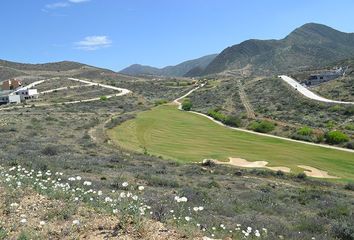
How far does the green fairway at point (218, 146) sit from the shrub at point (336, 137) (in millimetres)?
3083

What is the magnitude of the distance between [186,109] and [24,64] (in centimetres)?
12794

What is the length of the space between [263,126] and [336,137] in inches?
484

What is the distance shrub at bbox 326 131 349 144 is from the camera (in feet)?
159

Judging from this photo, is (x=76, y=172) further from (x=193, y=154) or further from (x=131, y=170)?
(x=193, y=154)

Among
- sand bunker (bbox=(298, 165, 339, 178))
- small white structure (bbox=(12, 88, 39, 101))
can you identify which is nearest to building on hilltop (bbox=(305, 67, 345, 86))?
small white structure (bbox=(12, 88, 39, 101))

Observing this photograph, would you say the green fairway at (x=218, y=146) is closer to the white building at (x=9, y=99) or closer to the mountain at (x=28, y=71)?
the white building at (x=9, y=99)

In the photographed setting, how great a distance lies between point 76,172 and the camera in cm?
2061

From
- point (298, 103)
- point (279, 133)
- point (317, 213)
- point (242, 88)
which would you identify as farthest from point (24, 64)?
point (317, 213)

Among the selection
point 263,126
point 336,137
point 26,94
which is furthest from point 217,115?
point 26,94

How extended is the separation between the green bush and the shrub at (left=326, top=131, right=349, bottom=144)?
9.69 m

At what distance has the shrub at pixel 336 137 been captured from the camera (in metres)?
48.3

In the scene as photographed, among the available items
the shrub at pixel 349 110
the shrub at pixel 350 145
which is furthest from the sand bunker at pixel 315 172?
the shrub at pixel 349 110

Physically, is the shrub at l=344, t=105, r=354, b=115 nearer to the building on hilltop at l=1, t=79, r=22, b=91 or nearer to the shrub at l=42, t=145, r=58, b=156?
the shrub at l=42, t=145, r=58, b=156

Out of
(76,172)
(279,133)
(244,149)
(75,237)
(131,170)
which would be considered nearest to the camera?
(75,237)
